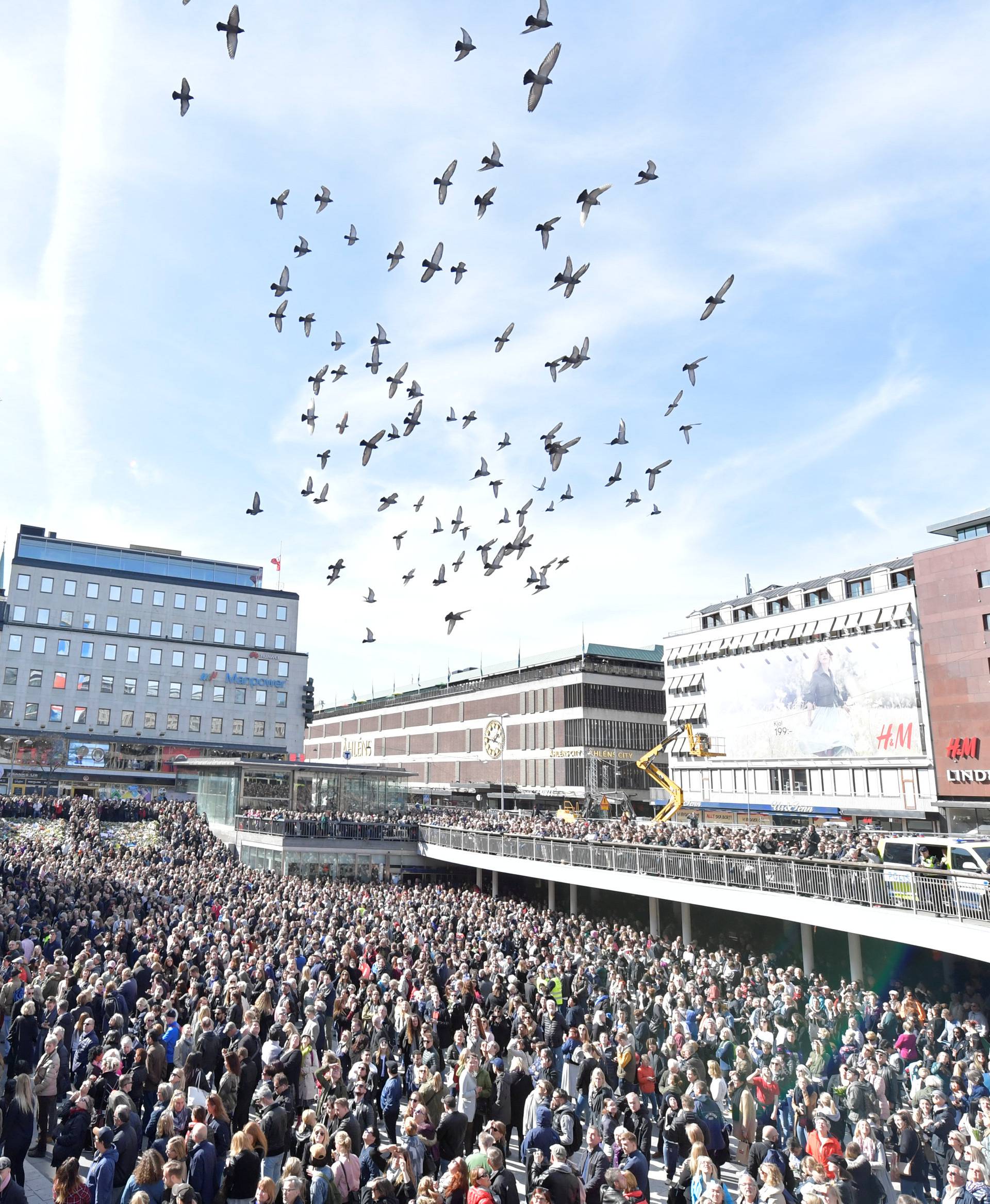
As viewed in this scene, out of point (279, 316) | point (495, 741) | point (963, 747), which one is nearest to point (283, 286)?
point (279, 316)

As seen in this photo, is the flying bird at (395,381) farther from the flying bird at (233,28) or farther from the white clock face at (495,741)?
the white clock face at (495,741)

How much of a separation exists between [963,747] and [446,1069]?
4870 cm

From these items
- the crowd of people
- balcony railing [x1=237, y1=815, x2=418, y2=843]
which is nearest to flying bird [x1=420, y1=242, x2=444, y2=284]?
the crowd of people

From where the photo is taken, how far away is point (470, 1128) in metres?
11.1

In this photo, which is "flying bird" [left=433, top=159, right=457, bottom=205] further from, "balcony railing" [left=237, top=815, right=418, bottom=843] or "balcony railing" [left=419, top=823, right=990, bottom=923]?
"balcony railing" [left=237, top=815, right=418, bottom=843]

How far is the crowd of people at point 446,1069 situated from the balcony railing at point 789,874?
203 centimetres

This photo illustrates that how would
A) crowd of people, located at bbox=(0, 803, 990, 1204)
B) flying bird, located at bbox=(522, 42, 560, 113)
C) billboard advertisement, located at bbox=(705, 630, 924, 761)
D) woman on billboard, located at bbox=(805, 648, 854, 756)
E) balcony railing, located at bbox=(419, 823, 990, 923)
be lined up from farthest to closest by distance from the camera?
woman on billboard, located at bbox=(805, 648, 854, 756)
billboard advertisement, located at bbox=(705, 630, 924, 761)
balcony railing, located at bbox=(419, 823, 990, 923)
flying bird, located at bbox=(522, 42, 560, 113)
crowd of people, located at bbox=(0, 803, 990, 1204)

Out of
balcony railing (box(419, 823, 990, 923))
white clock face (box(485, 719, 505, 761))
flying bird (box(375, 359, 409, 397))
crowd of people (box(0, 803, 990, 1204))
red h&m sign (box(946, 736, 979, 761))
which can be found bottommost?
crowd of people (box(0, 803, 990, 1204))

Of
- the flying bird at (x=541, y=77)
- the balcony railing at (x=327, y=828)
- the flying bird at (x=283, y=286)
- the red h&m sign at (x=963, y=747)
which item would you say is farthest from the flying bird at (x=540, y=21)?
the red h&m sign at (x=963, y=747)

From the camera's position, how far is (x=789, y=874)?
21.8 m

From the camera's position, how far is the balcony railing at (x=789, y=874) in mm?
17375

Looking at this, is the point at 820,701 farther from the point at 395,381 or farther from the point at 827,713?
the point at 395,381

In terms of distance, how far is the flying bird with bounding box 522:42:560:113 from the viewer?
1182 cm

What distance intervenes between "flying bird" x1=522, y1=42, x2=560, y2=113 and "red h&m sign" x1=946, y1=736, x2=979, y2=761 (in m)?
51.3
